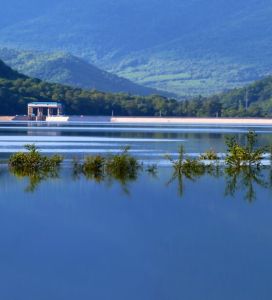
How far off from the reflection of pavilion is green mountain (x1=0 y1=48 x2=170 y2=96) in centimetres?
7245

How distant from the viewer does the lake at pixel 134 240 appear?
40.9 ft

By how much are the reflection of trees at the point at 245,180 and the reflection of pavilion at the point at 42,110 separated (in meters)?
78.1

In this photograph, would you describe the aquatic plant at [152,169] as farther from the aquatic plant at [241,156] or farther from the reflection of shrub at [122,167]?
the aquatic plant at [241,156]

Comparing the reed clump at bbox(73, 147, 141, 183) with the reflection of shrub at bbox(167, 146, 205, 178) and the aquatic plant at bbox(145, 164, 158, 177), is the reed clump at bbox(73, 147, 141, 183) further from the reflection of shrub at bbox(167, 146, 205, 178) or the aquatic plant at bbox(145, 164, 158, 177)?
the reflection of shrub at bbox(167, 146, 205, 178)

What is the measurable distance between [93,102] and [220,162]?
8251 cm

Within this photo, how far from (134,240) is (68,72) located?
172 m

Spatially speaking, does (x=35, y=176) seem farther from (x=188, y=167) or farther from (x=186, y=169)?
(x=188, y=167)

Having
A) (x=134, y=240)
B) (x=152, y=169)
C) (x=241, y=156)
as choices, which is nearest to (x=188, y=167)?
(x=152, y=169)

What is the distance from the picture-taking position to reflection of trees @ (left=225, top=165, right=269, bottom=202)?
21.9m

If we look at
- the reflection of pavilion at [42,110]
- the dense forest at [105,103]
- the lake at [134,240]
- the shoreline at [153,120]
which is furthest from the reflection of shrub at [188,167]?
the dense forest at [105,103]

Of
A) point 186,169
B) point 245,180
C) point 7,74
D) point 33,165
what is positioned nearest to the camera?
point 245,180

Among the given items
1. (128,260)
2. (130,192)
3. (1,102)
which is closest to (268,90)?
(1,102)

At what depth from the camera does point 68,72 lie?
186 m

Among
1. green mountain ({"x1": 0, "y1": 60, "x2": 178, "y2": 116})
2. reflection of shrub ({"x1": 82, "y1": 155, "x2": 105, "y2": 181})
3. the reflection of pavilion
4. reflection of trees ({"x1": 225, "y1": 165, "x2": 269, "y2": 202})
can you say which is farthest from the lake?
green mountain ({"x1": 0, "y1": 60, "x2": 178, "y2": 116})
